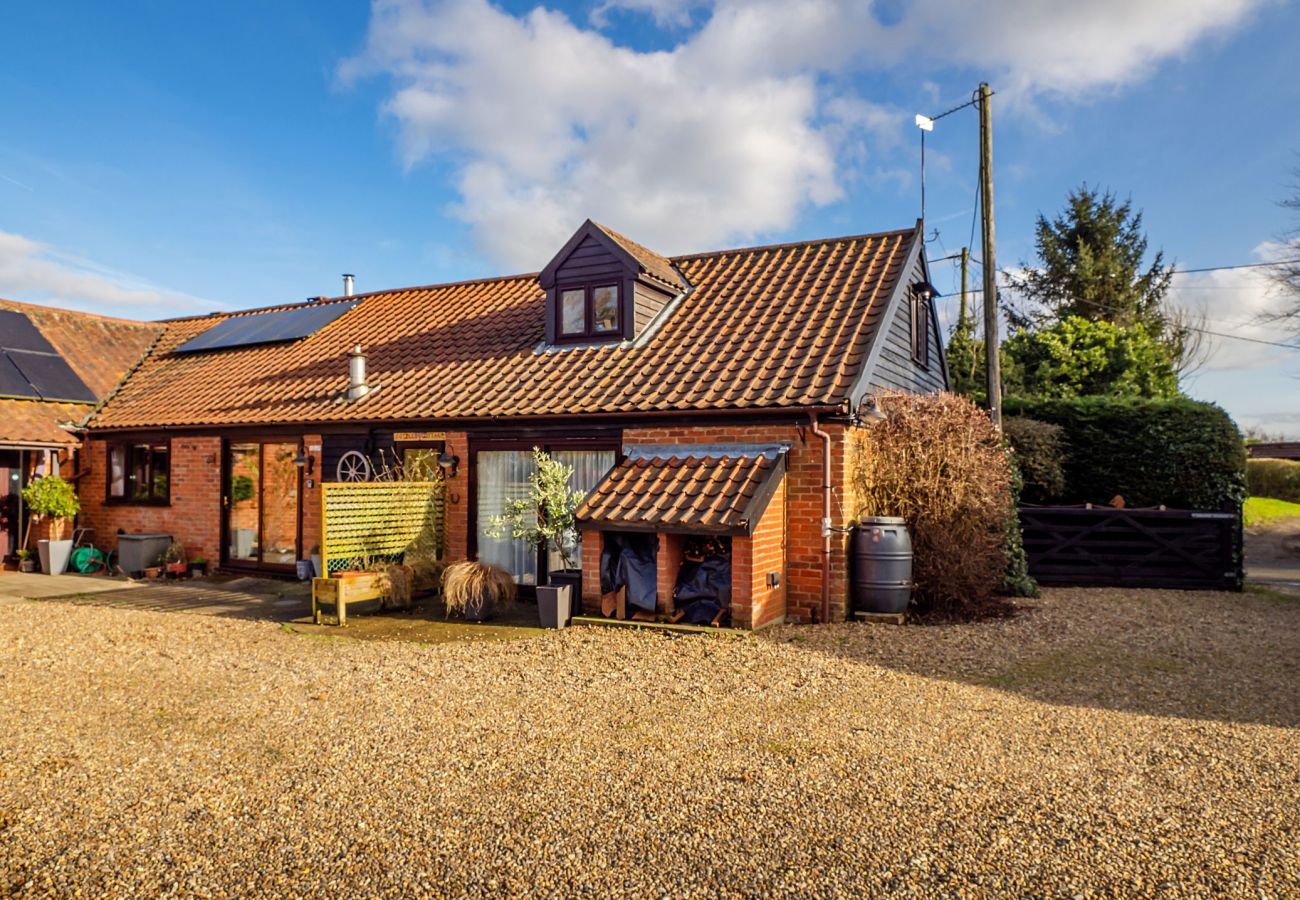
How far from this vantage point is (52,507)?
14.8 meters

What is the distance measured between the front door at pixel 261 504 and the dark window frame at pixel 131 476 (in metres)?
1.66

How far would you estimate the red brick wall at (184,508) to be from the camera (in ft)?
48.1

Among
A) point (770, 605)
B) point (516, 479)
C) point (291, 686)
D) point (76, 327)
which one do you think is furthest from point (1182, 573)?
point (76, 327)

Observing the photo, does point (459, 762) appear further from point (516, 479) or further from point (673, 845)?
point (516, 479)

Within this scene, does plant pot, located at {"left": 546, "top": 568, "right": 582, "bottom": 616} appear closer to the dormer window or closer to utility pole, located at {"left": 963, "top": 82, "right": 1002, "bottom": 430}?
the dormer window

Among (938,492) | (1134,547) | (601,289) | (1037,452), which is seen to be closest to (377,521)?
(601,289)

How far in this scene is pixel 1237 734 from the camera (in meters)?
5.81

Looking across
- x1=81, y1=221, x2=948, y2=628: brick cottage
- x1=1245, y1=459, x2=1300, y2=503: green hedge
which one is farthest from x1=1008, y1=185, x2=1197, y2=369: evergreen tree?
x1=81, y1=221, x2=948, y2=628: brick cottage

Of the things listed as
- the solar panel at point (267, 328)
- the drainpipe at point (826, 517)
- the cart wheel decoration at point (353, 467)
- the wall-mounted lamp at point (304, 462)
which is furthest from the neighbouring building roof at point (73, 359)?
the drainpipe at point (826, 517)

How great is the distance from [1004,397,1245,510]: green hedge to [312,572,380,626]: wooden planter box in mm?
13280

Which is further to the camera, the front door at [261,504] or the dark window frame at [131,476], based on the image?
the dark window frame at [131,476]

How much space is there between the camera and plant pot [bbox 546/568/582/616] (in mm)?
10047

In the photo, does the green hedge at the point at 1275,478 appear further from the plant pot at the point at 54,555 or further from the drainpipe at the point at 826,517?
the plant pot at the point at 54,555

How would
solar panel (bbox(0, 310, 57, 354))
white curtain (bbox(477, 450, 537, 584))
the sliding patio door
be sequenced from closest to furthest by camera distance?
the sliding patio door, white curtain (bbox(477, 450, 537, 584)), solar panel (bbox(0, 310, 57, 354))
